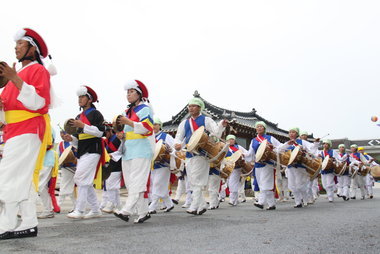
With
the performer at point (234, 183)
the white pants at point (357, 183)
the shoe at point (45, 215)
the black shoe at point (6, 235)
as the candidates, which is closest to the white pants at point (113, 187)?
the shoe at point (45, 215)

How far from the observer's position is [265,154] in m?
7.87

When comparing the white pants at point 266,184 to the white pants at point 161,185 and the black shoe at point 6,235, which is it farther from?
the black shoe at point 6,235

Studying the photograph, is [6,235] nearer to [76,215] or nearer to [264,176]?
[76,215]

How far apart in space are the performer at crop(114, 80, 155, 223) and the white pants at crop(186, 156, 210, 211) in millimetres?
1388

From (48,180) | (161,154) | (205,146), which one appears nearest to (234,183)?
(161,154)

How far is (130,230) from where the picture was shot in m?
4.16

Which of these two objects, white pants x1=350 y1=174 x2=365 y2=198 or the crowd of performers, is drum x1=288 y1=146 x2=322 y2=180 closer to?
the crowd of performers

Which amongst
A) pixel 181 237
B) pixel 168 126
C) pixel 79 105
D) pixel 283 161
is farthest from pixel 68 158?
pixel 168 126

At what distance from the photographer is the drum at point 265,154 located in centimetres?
787

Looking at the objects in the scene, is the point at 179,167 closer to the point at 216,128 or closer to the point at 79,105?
the point at 216,128

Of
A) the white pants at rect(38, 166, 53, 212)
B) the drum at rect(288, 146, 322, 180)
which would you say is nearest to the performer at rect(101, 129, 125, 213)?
the white pants at rect(38, 166, 53, 212)

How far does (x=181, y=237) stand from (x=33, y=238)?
1.41 m

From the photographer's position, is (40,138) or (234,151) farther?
(234,151)

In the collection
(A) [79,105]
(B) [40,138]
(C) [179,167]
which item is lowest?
(C) [179,167]
